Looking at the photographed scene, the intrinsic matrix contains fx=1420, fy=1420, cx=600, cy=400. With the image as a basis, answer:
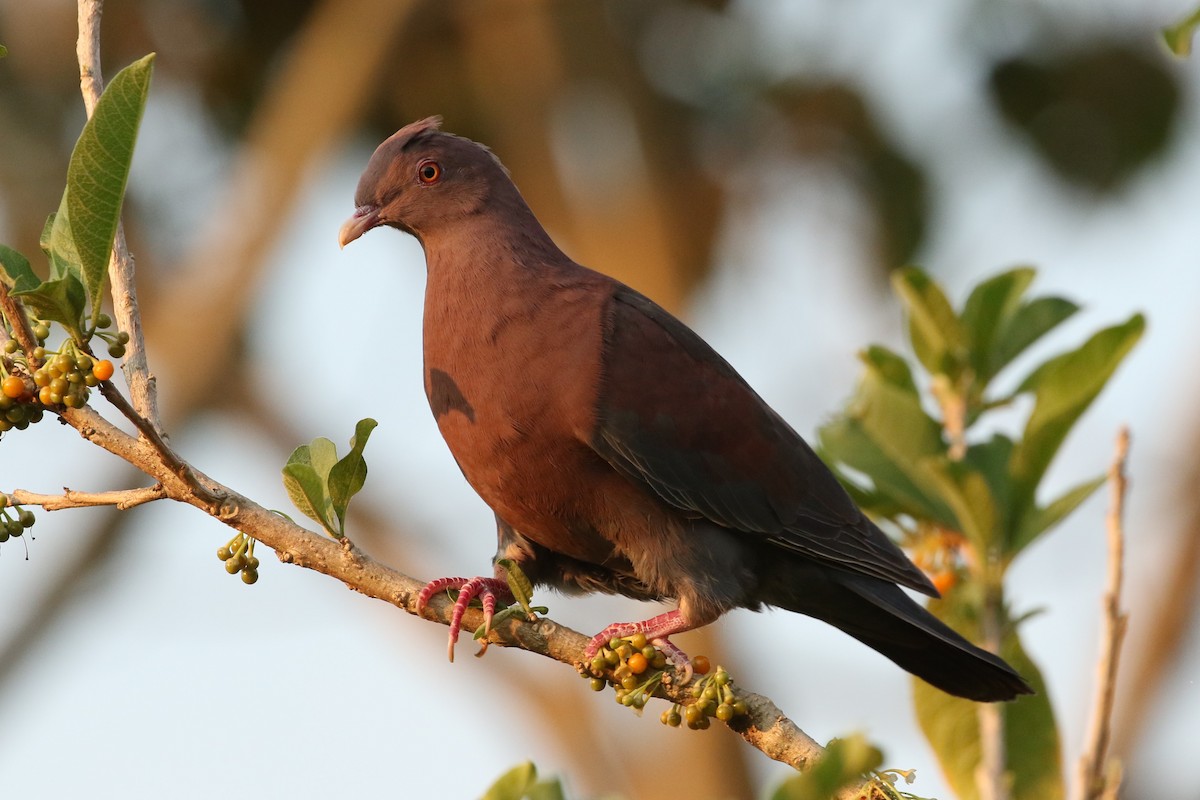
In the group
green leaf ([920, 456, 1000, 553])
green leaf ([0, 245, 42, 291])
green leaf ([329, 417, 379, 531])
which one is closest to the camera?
green leaf ([0, 245, 42, 291])

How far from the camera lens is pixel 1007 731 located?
11.0ft

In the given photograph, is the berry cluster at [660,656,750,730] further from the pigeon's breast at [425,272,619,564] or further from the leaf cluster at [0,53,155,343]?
the leaf cluster at [0,53,155,343]

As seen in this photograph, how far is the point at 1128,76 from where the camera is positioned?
10.1 metres

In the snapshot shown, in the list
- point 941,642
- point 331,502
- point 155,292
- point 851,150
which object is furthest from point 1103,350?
point 155,292

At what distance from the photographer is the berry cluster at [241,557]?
2.50 m

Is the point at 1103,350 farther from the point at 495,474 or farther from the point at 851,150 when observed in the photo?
the point at 851,150

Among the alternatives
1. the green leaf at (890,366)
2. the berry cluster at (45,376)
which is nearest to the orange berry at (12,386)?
the berry cluster at (45,376)

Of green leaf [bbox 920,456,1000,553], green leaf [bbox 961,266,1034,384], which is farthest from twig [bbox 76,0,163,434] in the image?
green leaf [bbox 961,266,1034,384]

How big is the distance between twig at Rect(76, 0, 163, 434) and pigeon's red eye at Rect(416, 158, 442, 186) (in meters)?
1.44

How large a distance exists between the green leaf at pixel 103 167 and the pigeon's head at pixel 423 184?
1.67m

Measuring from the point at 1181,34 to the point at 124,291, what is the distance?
1859 mm

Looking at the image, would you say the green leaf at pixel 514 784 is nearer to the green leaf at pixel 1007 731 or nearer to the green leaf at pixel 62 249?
the green leaf at pixel 62 249

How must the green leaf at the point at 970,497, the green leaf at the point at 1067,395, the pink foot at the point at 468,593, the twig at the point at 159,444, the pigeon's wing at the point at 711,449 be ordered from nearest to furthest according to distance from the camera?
the twig at the point at 159,444
the pink foot at the point at 468,593
the green leaf at the point at 970,497
the green leaf at the point at 1067,395
the pigeon's wing at the point at 711,449

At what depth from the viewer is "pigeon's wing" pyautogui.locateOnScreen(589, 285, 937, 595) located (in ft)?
11.6
